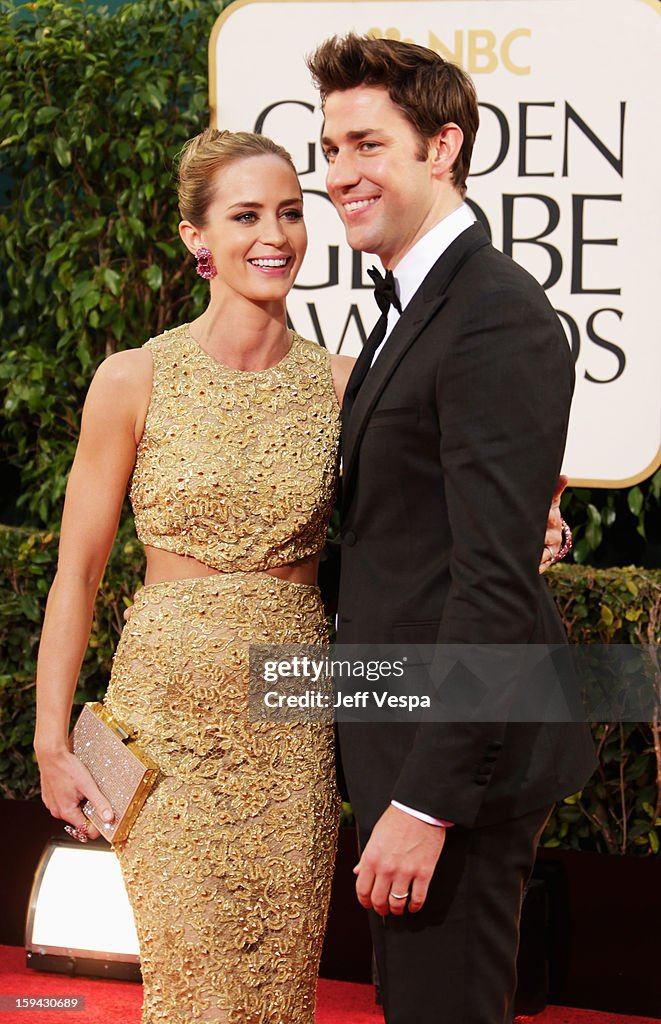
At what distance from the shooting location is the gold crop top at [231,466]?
6.98 feet

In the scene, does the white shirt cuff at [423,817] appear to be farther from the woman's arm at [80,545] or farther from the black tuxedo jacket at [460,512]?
the woman's arm at [80,545]

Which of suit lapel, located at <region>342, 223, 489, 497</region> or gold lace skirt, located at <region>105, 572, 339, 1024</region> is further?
gold lace skirt, located at <region>105, 572, 339, 1024</region>

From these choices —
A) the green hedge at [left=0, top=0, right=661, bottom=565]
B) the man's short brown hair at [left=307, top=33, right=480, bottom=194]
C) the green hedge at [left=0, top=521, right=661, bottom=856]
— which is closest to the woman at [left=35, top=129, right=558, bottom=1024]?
the man's short brown hair at [left=307, top=33, right=480, bottom=194]

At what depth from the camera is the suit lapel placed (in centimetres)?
178

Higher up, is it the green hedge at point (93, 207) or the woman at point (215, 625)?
the green hedge at point (93, 207)

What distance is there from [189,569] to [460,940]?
2.50 feet

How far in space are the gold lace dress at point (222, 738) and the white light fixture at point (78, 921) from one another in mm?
1437

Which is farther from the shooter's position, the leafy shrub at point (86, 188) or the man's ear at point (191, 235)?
the leafy shrub at point (86, 188)

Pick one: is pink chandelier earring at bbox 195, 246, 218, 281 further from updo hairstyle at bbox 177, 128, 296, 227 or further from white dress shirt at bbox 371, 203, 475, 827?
white dress shirt at bbox 371, 203, 475, 827

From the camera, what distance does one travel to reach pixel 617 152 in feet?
11.9

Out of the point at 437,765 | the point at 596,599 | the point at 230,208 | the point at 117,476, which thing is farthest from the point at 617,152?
the point at 437,765

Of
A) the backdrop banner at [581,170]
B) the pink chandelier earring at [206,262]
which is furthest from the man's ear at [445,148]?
the backdrop banner at [581,170]

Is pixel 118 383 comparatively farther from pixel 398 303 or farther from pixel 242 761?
pixel 242 761

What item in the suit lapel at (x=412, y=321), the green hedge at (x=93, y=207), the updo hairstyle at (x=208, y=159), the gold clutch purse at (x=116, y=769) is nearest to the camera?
the suit lapel at (x=412, y=321)
